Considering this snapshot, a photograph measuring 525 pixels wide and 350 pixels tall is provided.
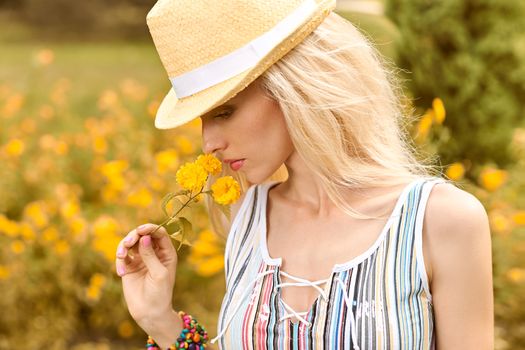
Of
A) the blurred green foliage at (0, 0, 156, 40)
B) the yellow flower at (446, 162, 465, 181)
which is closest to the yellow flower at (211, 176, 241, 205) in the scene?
the yellow flower at (446, 162, 465, 181)

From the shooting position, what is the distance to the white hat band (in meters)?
1.53

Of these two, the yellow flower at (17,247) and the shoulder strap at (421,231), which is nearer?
the shoulder strap at (421,231)

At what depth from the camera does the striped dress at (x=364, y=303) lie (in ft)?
4.99

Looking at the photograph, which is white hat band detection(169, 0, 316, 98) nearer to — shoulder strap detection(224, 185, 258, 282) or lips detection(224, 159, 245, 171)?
lips detection(224, 159, 245, 171)

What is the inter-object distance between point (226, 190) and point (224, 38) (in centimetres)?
31

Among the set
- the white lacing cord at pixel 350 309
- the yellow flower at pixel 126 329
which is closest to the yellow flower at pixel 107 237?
the yellow flower at pixel 126 329

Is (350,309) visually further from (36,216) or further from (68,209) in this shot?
(36,216)

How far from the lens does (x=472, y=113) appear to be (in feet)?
13.4

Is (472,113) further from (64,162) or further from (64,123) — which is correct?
(64,123)

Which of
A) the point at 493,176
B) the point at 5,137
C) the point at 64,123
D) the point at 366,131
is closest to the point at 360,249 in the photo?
the point at 366,131

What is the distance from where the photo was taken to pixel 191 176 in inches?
64.0

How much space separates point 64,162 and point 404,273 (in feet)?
9.81

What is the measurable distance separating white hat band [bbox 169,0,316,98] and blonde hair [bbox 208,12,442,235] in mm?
50

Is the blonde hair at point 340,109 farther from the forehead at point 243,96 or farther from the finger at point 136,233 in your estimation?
the finger at point 136,233
